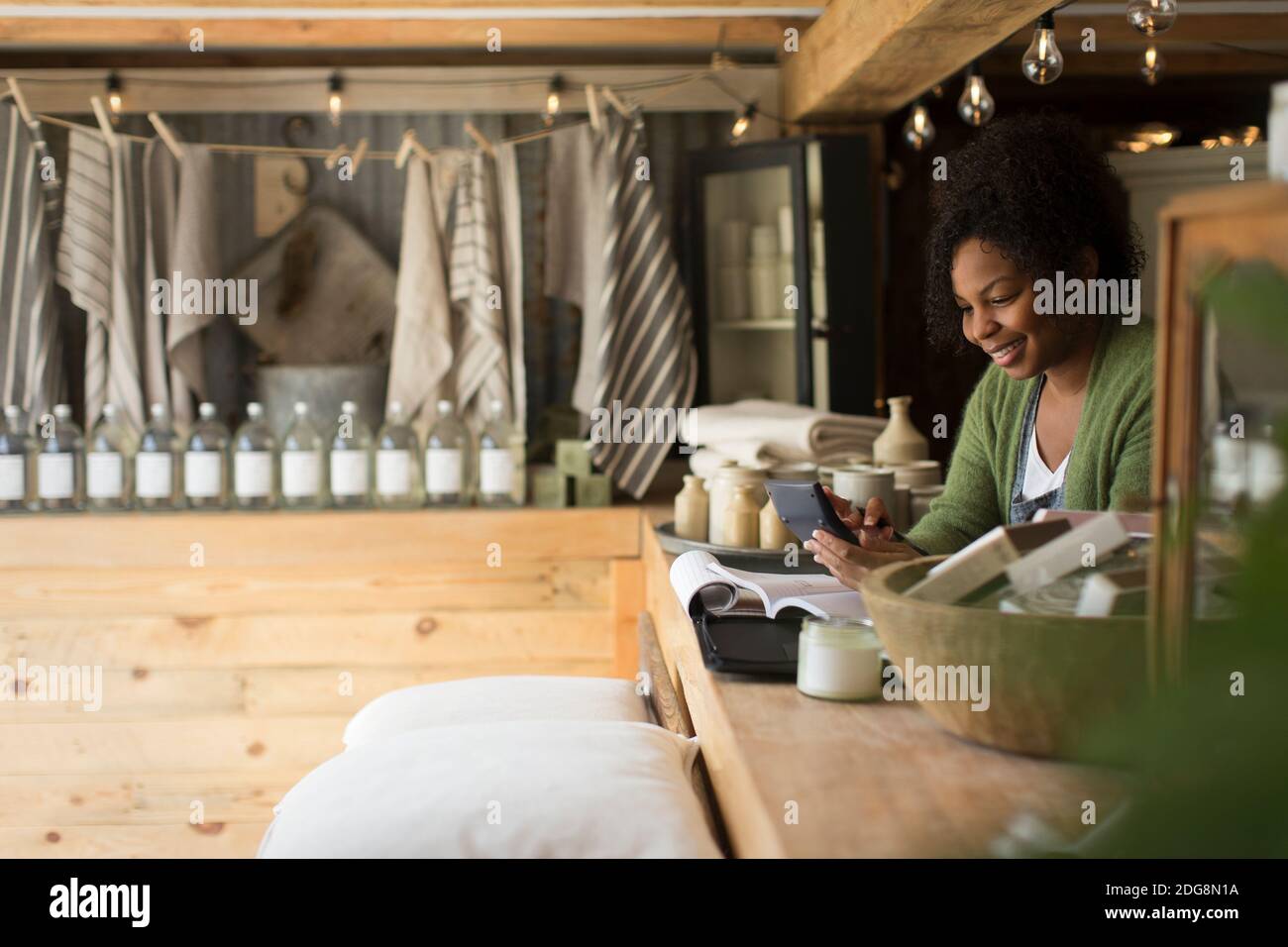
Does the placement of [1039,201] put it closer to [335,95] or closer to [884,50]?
[884,50]

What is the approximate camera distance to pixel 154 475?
306cm

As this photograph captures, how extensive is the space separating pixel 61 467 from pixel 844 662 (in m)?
2.39

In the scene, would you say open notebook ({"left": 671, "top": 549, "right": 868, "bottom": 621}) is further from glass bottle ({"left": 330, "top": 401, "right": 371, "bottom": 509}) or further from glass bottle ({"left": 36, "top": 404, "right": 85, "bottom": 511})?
glass bottle ({"left": 36, "top": 404, "right": 85, "bottom": 511})

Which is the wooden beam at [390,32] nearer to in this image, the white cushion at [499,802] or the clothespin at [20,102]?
the clothespin at [20,102]

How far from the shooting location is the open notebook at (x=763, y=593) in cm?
161

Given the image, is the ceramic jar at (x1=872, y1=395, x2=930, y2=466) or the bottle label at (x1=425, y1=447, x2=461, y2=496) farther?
the bottle label at (x1=425, y1=447, x2=461, y2=496)

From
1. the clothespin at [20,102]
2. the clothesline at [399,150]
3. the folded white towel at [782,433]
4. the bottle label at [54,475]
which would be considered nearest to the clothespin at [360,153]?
the clothesline at [399,150]

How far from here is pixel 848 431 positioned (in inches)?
110

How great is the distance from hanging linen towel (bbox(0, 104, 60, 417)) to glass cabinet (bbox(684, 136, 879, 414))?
5.40ft

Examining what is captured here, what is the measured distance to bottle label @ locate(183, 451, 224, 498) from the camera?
308 cm

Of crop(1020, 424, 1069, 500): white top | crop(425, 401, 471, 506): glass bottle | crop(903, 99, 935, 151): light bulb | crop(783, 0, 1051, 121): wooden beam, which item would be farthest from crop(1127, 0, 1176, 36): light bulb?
crop(425, 401, 471, 506): glass bottle

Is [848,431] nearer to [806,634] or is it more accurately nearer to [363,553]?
[363,553]
